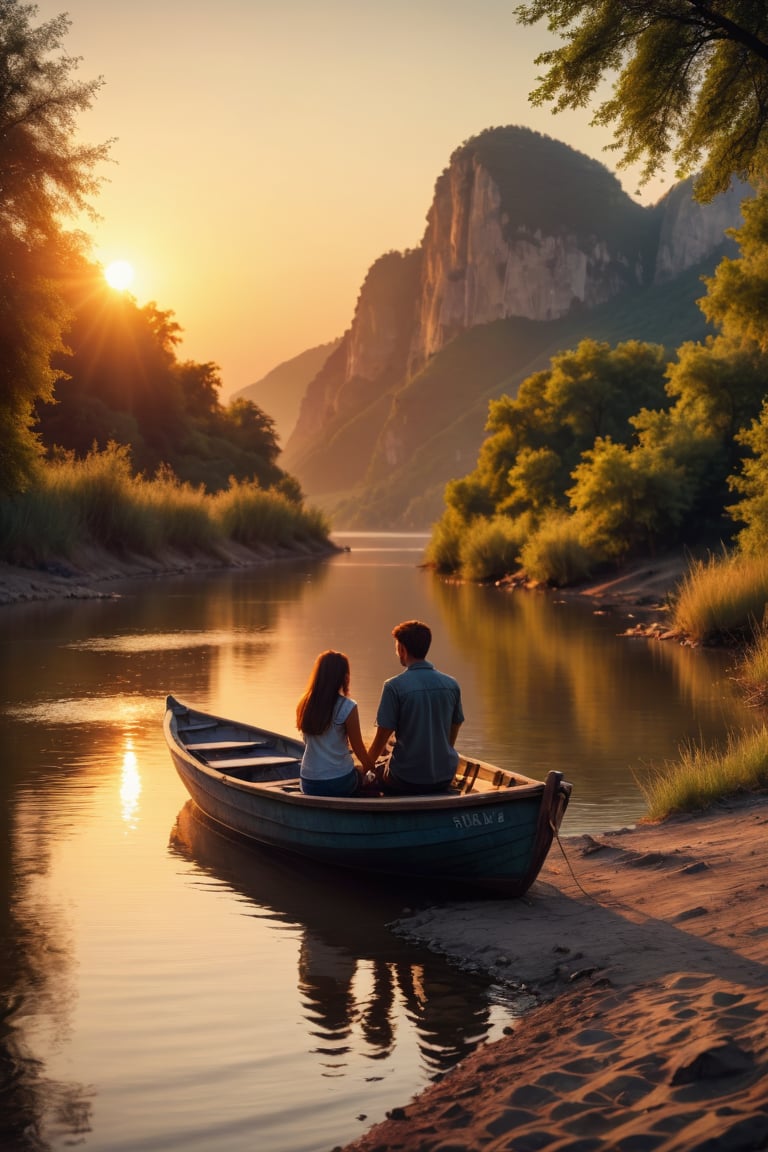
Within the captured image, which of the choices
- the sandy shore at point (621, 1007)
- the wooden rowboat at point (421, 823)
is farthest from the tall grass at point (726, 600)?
the sandy shore at point (621, 1007)

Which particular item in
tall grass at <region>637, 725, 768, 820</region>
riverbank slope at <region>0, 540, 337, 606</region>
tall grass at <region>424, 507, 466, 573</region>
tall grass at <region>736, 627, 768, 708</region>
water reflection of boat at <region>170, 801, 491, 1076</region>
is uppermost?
tall grass at <region>424, 507, 466, 573</region>

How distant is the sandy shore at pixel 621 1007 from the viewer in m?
5.02

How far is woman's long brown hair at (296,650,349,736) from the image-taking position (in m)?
9.54

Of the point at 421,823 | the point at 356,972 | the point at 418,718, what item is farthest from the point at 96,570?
the point at 356,972

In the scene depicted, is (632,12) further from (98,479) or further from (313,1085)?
(98,479)

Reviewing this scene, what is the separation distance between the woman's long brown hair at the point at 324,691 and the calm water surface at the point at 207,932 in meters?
1.20

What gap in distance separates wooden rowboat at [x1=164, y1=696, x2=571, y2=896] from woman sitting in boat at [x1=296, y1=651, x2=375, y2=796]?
0.20 metres

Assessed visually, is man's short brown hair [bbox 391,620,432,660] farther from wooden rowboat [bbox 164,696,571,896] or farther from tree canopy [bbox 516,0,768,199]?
tree canopy [bbox 516,0,768,199]

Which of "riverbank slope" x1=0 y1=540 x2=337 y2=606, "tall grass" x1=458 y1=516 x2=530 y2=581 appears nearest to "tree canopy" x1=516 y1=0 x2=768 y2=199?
"riverbank slope" x1=0 y1=540 x2=337 y2=606

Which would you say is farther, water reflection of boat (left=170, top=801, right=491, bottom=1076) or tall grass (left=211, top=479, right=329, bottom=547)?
tall grass (left=211, top=479, right=329, bottom=547)

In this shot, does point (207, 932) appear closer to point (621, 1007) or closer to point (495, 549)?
point (621, 1007)

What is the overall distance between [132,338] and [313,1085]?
74.9m

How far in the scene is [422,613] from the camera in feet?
123

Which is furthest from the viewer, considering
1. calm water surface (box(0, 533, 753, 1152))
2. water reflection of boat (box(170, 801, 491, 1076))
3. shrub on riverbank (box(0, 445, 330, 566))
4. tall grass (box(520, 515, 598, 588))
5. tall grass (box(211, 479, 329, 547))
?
tall grass (box(211, 479, 329, 547))
